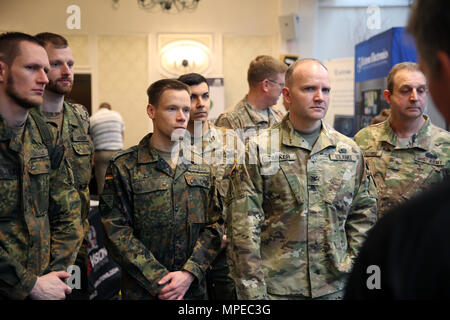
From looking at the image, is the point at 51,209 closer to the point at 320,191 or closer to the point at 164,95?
the point at 164,95

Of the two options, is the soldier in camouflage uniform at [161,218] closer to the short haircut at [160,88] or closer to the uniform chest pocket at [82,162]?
the short haircut at [160,88]

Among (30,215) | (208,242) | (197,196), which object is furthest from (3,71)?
(208,242)

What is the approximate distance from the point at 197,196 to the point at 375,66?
2938 millimetres

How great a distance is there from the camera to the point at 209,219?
2.27 metres

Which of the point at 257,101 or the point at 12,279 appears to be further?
the point at 257,101

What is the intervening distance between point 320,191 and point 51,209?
3.65 ft

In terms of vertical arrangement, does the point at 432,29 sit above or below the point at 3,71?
below

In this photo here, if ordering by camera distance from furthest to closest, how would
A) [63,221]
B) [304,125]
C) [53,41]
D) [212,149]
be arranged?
[212,149] < [53,41] < [304,125] < [63,221]

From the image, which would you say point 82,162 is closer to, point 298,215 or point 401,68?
point 298,215

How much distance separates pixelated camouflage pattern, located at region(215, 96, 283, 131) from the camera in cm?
339

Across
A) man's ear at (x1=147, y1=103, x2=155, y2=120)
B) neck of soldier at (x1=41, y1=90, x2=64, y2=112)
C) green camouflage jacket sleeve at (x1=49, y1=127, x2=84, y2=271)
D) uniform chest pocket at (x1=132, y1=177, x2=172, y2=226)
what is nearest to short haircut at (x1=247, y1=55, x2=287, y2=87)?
man's ear at (x1=147, y1=103, x2=155, y2=120)

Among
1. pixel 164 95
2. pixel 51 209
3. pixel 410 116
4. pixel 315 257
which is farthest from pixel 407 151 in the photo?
pixel 51 209

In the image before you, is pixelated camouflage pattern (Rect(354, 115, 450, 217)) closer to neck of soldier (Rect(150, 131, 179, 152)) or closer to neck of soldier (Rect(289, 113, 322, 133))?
neck of soldier (Rect(289, 113, 322, 133))

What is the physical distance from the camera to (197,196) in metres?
2.24
